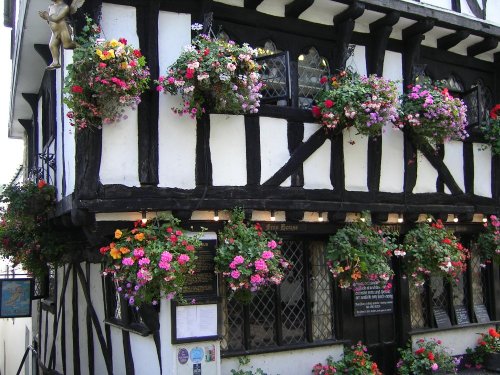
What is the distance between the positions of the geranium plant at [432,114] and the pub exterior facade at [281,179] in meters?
0.36

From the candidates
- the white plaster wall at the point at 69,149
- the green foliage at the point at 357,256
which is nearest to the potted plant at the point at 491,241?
the green foliage at the point at 357,256

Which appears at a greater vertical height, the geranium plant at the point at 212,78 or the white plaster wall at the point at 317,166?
the geranium plant at the point at 212,78

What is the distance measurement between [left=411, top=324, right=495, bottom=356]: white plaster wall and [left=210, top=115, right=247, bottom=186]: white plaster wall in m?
4.03

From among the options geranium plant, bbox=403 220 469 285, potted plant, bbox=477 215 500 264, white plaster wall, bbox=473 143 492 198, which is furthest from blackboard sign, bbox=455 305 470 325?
white plaster wall, bbox=473 143 492 198

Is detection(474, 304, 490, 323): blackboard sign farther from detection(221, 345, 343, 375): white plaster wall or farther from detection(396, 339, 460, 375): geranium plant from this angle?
detection(221, 345, 343, 375): white plaster wall

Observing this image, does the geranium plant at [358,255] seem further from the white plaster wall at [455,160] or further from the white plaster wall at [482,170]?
the white plaster wall at [482,170]

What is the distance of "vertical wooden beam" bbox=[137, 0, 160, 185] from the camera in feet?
21.6

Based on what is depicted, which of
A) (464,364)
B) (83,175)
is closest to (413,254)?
(464,364)

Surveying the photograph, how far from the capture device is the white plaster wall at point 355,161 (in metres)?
7.96

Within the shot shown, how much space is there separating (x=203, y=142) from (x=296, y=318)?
2.76 metres

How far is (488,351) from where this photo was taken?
9.05m

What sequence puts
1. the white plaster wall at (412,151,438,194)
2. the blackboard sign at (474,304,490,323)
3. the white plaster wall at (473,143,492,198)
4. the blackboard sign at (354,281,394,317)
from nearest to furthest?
the blackboard sign at (354,281,394,317) < the white plaster wall at (412,151,438,194) < the white plaster wall at (473,143,492,198) < the blackboard sign at (474,304,490,323)

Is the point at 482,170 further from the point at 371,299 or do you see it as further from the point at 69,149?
the point at 69,149

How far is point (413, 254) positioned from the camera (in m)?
8.15
